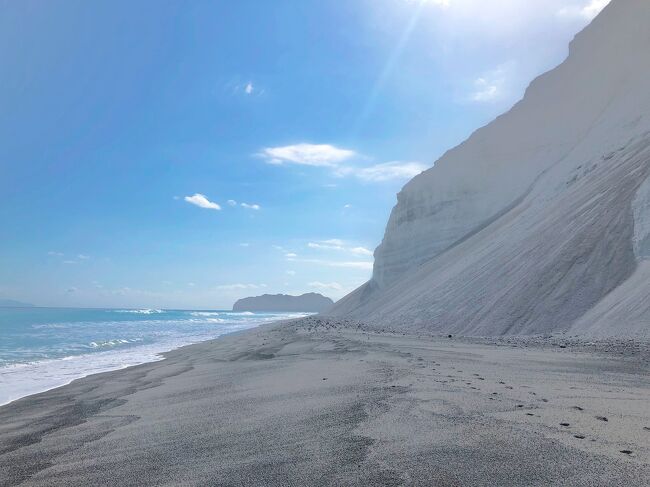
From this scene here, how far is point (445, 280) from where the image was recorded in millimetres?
25609

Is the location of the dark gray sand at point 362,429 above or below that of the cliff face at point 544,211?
below

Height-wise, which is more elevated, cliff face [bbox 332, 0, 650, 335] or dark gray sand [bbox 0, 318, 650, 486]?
cliff face [bbox 332, 0, 650, 335]

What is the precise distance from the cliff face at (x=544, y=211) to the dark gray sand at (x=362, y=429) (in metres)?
8.45

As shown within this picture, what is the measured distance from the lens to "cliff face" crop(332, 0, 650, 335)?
1738 centimetres

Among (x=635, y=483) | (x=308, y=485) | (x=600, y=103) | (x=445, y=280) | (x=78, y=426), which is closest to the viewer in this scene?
(x=635, y=483)

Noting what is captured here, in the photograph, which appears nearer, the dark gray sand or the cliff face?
the dark gray sand

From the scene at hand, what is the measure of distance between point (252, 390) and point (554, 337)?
10447 millimetres

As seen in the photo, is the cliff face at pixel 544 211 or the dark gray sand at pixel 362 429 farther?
the cliff face at pixel 544 211

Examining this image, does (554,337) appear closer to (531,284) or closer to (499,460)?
(531,284)

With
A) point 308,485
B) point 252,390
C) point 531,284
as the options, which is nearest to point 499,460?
point 308,485

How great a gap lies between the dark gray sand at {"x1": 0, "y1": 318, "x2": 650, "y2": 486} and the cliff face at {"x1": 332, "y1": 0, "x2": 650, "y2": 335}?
27.7ft

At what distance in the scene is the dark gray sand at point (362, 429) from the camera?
3.61 meters

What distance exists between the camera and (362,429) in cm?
467

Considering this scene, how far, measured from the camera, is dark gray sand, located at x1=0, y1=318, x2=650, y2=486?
11.8ft
